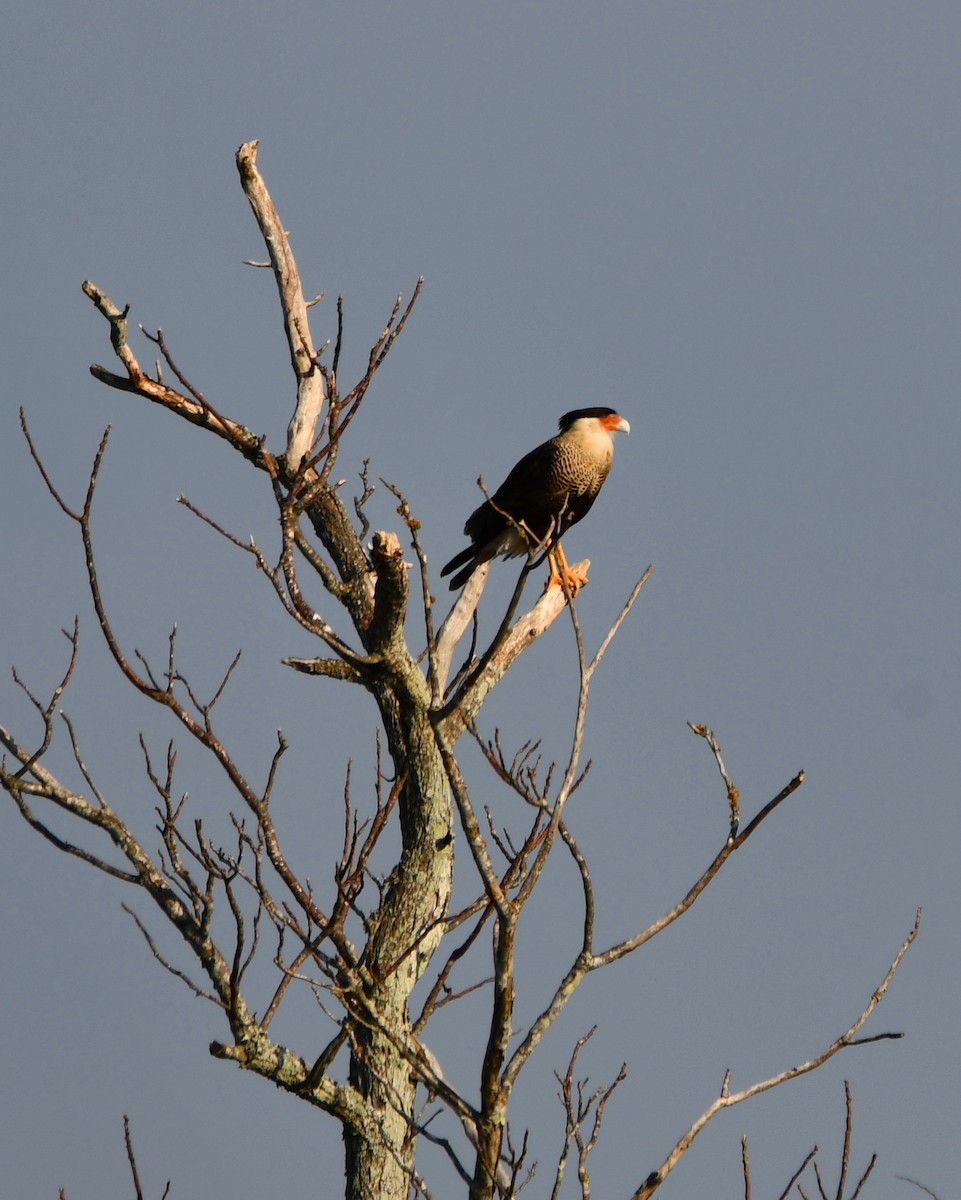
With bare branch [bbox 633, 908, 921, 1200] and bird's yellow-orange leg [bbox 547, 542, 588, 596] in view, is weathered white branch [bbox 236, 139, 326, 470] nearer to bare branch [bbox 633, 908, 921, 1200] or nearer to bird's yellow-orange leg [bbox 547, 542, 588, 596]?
bird's yellow-orange leg [bbox 547, 542, 588, 596]

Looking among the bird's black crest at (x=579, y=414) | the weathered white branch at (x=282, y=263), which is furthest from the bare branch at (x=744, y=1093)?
the bird's black crest at (x=579, y=414)

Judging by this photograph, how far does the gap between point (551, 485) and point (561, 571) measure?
5.62 feet

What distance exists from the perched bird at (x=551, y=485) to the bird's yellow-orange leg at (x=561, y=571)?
0.63m

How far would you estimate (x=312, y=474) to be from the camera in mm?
5602

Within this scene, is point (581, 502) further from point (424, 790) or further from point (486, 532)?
point (424, 790)

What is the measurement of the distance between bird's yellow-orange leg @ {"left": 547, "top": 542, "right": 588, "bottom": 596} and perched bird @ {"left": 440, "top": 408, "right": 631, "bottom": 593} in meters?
0.63

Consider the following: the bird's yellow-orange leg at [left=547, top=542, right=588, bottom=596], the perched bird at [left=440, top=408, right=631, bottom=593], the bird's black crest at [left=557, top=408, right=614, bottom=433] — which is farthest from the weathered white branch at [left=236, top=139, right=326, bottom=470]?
the bird's black crest at [left=557, top=408, right=614, bottom=433]

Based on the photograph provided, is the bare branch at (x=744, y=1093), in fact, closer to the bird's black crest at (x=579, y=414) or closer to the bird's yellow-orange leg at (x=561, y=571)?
the bird's yellow-orange leg at (x=561, y=571)

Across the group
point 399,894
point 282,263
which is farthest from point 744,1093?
point 282,263

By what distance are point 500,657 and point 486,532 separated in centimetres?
163

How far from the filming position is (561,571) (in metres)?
6.25

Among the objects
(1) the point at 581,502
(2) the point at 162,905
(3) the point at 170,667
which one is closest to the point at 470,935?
(2) the point at 162,905

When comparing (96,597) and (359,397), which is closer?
(96,597)

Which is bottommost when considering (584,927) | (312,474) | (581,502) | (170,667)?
(584,927)
